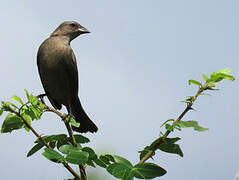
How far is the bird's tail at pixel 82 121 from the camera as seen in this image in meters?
5.35

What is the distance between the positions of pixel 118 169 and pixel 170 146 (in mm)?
302

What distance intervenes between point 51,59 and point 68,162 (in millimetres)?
3908

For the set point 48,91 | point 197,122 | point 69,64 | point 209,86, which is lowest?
point 48,91

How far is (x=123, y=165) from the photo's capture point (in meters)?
1.76

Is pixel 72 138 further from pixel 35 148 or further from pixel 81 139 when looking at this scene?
pixel 35 148

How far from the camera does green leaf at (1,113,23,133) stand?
2.07 meters

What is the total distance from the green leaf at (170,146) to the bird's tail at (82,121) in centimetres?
319

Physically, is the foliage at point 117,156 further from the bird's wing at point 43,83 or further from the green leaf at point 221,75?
the bird's wing at point 43,83

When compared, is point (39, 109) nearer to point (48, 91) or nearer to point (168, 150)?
point (168, 150)

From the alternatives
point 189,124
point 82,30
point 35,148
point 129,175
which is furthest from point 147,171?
point 82,30

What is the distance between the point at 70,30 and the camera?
6.59 meters

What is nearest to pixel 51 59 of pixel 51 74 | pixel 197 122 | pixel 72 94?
pixel 51 74

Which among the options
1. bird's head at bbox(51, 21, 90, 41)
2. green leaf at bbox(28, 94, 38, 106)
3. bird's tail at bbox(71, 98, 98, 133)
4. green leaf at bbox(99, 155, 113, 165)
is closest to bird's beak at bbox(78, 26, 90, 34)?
bird's head at bbox(51, 21, 90, 41)

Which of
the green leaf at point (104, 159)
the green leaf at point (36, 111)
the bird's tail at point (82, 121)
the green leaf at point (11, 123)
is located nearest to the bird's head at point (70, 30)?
the bird's tail at point (82, 121)
